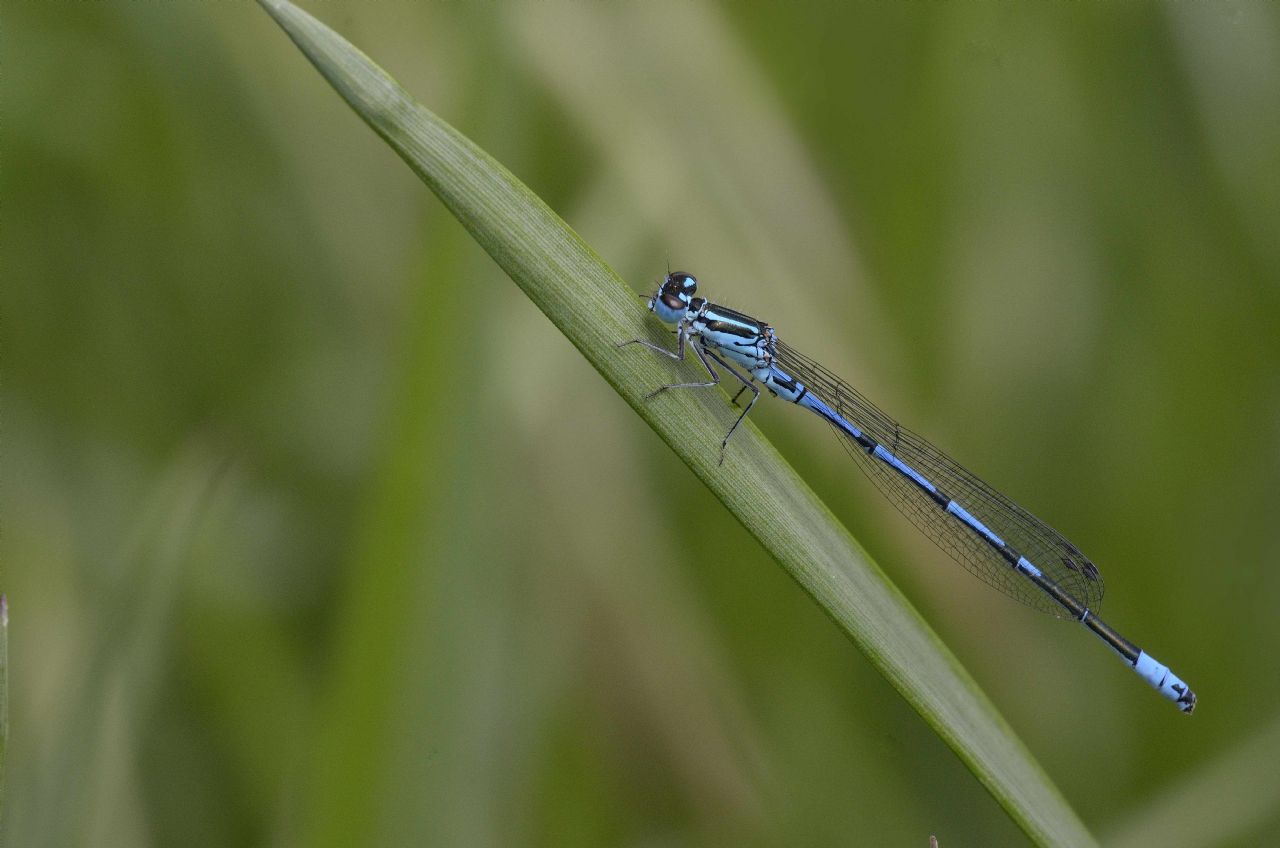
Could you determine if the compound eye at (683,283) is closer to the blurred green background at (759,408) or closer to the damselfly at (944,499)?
the blurred green background at (759,408)

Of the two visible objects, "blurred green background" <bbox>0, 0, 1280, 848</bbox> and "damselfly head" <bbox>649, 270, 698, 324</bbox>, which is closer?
"damselfly head" <bbox>649, 270, 698, 324</bbox>

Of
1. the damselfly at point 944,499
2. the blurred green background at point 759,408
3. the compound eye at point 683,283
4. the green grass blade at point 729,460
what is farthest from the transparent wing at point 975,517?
the green grass blade at point 729,460

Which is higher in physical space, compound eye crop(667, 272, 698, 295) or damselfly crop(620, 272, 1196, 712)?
damselfly crop(620, 272, 1196, 712)

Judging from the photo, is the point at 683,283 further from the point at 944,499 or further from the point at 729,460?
the point at 944,499

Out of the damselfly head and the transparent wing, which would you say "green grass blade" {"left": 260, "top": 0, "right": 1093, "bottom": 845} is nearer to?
the damselfly head

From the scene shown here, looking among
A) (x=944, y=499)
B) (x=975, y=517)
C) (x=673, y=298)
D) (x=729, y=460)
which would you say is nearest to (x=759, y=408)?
(x=944, y=499)

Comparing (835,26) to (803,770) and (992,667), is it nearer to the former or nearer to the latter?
(992,667)

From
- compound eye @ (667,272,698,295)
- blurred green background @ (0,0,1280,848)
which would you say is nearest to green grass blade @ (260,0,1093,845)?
compound eye @ (667,272,698,295)
